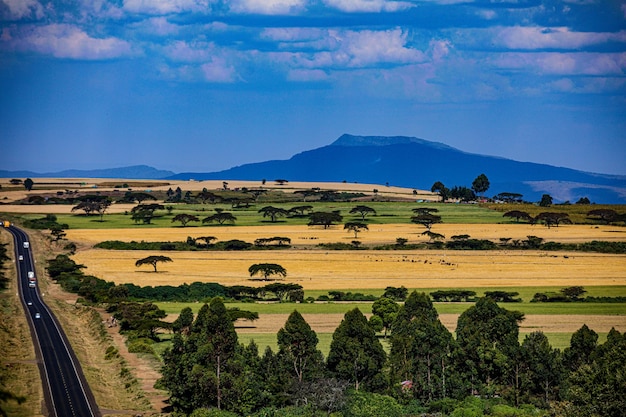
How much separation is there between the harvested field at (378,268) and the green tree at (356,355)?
157 ft

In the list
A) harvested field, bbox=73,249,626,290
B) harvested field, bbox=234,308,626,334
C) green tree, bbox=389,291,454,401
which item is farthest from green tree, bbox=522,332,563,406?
harvested field, bbox=73,249,626,290

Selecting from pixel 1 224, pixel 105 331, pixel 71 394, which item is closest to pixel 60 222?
pixel 1 224

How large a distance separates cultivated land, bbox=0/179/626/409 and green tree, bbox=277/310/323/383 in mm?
8988

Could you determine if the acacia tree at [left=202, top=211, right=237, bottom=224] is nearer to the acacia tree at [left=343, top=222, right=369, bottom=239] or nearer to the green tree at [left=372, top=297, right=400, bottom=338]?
the acacia tree at [left=343, top=222, right=369, bottom=239]

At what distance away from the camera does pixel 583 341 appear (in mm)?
57750

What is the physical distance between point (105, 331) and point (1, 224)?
115058 millimetres

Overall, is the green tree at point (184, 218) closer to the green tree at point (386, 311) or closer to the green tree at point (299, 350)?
the green tree at point (386, 311)

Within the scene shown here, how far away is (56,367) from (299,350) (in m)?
19.4

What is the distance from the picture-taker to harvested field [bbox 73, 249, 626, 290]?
113 m

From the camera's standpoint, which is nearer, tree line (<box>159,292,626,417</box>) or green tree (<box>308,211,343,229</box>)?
tree line (<box>159,292,626,417</box>)

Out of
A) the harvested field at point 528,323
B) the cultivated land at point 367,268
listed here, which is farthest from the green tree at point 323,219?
the harvested field at point 528,323

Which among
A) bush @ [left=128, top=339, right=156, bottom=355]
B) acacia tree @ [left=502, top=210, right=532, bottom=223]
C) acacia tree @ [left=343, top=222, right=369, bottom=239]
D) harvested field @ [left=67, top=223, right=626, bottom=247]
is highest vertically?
acacia tree @ [left=502, top=210, right=532, bottom=223]

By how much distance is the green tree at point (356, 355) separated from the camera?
5734 cm

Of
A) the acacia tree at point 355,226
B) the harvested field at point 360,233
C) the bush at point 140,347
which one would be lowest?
the bush at point 140,347
